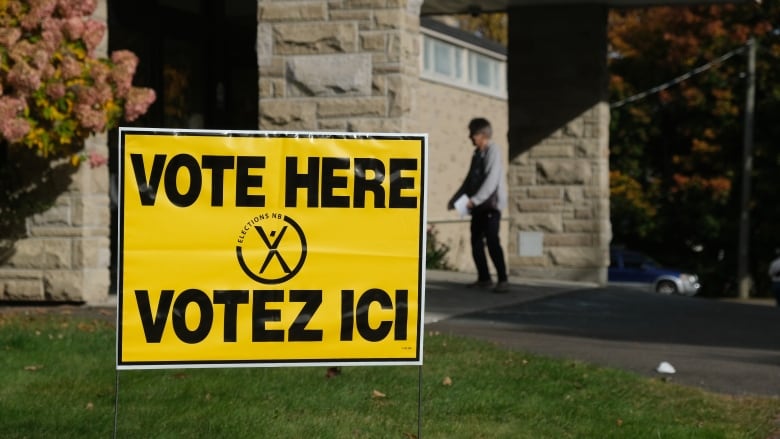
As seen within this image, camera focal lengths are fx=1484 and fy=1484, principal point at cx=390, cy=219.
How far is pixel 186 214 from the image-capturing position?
244 inches

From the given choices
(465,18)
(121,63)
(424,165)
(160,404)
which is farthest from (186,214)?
(465,18)

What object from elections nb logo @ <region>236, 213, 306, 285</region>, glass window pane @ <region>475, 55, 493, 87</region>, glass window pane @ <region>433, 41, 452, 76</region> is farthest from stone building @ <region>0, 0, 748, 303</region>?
glass window pane @ <region>475, 55, 493, 87</region>

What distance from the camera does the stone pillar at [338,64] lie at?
12211mm

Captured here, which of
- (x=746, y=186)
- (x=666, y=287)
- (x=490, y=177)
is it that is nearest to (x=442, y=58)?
(x=746, y=186)

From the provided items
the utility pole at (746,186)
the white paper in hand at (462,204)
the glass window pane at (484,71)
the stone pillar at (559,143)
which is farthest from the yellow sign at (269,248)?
the utility pole at (746,186)

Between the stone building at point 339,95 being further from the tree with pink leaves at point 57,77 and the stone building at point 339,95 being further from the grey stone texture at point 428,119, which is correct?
the tree with pink leaves at point 57,77

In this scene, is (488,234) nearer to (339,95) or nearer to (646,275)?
(339,95)

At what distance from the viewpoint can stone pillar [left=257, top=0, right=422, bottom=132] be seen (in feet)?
40.1

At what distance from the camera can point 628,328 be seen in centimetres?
1276

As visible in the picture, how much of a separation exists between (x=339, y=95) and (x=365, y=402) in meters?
4.74

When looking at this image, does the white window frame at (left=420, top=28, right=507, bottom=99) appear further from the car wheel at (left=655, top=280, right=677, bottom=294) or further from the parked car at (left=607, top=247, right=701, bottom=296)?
the car wheel at (left=655, top=280, right=677, bottom=294)

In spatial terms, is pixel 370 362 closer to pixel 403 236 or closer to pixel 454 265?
pixel 403 236

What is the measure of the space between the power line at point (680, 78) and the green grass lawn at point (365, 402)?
98.5ft

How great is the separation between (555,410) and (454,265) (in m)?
20.1
